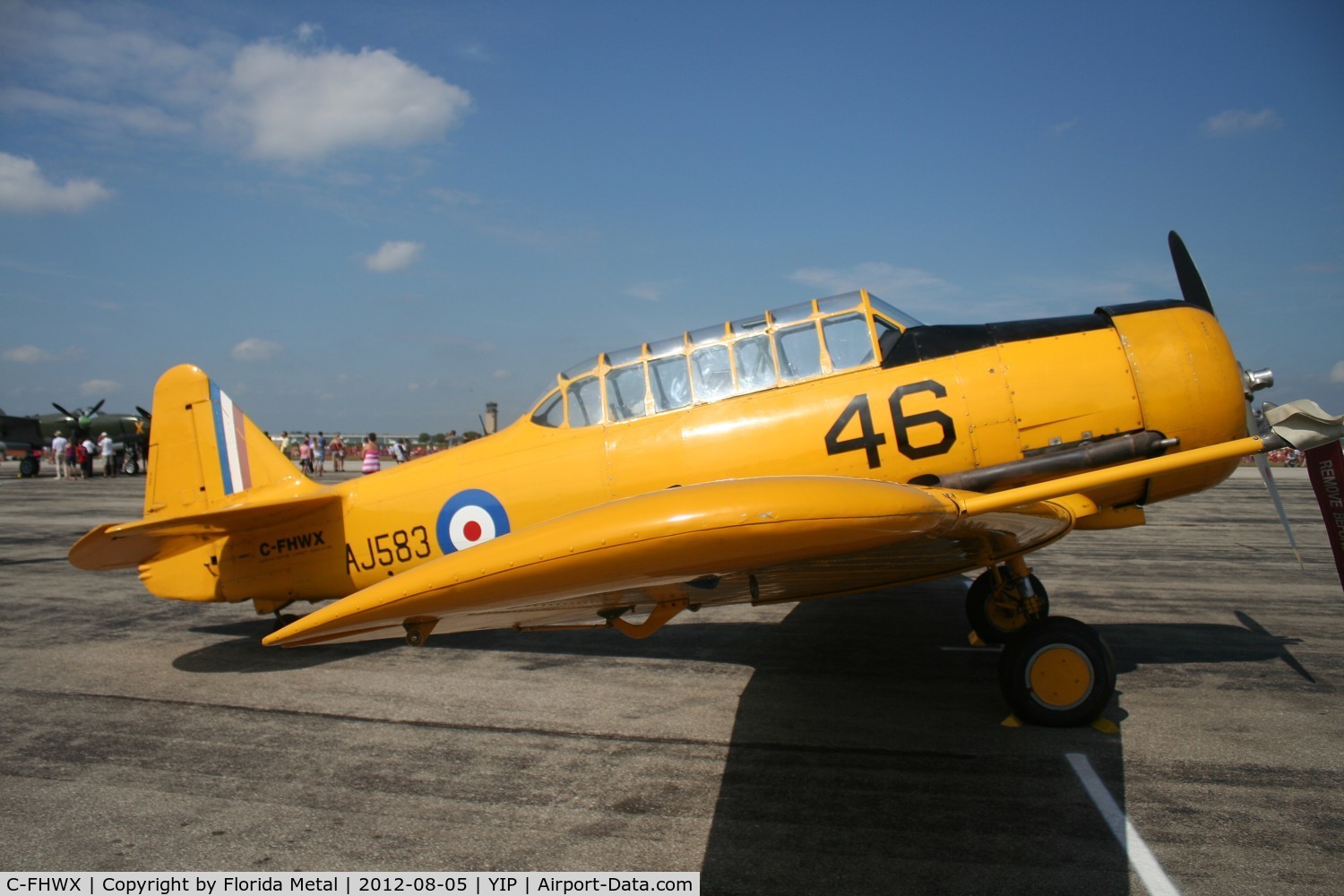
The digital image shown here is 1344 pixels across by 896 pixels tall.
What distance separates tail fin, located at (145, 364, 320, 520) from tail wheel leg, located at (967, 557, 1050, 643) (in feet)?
18.9

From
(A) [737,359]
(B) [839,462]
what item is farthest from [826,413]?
(A) [737,359]

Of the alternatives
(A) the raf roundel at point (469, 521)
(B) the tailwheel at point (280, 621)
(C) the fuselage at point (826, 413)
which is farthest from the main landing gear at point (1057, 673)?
(B) the tailwheel at point (280, 621)

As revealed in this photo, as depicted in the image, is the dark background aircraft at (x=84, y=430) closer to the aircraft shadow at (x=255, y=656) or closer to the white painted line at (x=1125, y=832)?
the aircraft shadow at (x=255, y=656)

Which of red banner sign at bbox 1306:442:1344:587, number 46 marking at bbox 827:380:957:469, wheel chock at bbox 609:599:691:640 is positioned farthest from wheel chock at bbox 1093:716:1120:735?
wheel chock at bbox 609:599:691:640

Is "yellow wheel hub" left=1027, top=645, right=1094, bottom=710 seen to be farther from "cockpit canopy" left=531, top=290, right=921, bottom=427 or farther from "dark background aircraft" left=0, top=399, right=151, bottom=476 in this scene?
"dark background aircraft" left=0, top=399, right=151, bottom=476

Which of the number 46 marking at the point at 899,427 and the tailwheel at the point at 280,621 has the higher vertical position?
the number 46 marking at the point at 899,427

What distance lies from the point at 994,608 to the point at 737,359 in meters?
2.95

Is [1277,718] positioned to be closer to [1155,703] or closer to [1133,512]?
[1155,703]

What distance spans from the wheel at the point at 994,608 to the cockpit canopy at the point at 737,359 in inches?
77.4

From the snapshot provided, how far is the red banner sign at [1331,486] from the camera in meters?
5.08

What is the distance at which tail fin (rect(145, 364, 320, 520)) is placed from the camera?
6.93 metres

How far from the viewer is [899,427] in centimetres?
505

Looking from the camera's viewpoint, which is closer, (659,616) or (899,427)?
(659,616)

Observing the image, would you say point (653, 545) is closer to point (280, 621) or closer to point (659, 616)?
point (659, 616)
